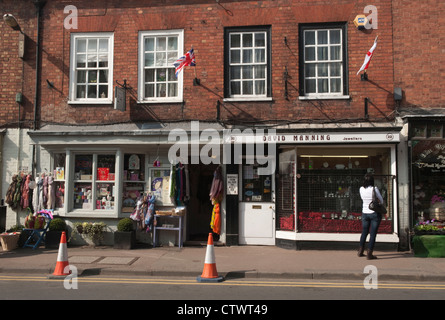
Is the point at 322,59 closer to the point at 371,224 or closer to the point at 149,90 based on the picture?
the point at 371,224

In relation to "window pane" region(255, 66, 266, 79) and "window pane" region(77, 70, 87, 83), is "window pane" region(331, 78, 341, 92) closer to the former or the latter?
"window pane" region(255, 66, 266, 79)

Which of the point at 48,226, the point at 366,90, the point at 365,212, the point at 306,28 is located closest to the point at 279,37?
the point at 306,28

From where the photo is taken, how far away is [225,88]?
10.8m

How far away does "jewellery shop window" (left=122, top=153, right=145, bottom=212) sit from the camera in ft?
36.1

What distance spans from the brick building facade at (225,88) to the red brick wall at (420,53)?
4cm

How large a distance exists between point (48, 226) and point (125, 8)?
6.31m

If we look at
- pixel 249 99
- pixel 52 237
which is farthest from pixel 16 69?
pixel 249 99

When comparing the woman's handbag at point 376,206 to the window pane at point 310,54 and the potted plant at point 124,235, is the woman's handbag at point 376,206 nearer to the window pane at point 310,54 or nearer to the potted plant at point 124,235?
the window pane at point 310,54

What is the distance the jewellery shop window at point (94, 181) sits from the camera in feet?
35.8

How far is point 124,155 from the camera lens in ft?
36.1

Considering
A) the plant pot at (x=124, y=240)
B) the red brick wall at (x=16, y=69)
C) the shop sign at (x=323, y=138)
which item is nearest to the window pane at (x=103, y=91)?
the red brick wall at (x=16, y=69)

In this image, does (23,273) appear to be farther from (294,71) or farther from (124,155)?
(294,71)

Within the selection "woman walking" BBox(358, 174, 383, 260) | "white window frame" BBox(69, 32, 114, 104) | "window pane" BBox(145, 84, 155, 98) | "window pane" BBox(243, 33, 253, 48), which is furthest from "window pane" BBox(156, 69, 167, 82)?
"woman walking" BBox(358, 174, 383, 260)
